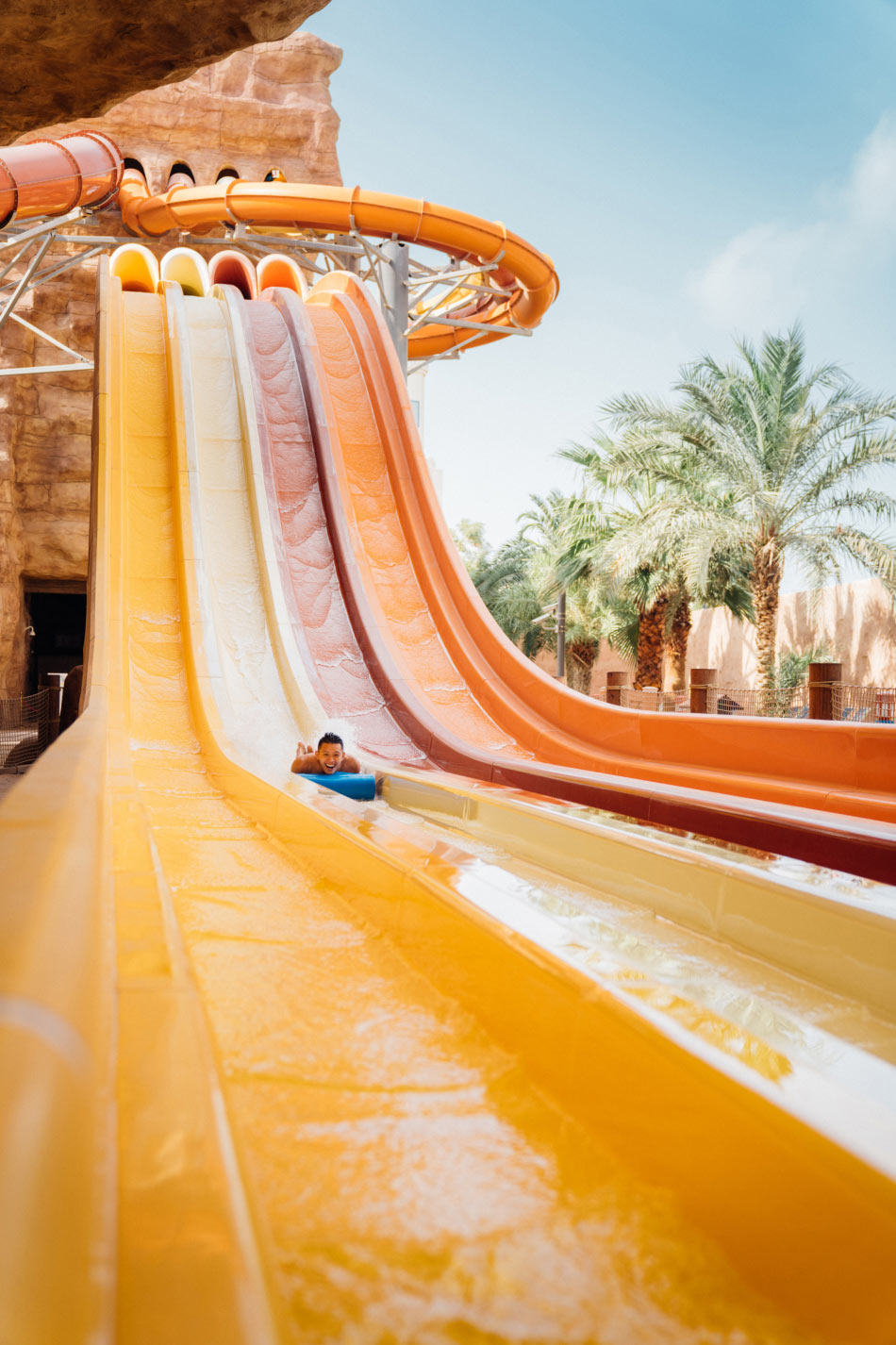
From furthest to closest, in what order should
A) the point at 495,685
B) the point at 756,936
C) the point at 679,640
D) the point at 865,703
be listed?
the point at 679,640
the point at 865,703
the point at 495,685
the point at 756,936

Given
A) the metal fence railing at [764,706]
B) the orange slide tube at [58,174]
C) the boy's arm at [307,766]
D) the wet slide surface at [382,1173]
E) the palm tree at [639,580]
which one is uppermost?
the orange slide tube at [58,174]

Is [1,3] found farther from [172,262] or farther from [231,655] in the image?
[172,262]

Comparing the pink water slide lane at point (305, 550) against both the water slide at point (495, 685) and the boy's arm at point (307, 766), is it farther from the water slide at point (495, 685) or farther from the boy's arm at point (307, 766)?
the boy's arm at point (307, 766)

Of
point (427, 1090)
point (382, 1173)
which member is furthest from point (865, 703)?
point (382, 1173)

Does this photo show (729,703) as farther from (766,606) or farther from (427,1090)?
(427,1090)

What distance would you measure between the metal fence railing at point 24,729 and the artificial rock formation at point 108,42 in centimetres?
391

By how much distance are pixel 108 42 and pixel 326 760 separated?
282 cm

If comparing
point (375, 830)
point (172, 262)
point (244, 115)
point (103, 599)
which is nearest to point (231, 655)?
point (103, 599)

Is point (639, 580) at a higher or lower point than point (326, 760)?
higher

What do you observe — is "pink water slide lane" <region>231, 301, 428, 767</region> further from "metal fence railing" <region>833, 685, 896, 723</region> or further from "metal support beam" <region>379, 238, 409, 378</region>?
"metal fence railing" <region>833, 685, 896, 723</region>

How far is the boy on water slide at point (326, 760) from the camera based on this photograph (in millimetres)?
4332

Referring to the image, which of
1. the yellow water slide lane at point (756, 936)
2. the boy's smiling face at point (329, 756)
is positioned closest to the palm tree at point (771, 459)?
the boy's smiling face at point (329, 756)

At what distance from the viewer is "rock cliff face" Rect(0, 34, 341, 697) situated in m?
12.5

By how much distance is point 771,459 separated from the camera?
10.4 m
